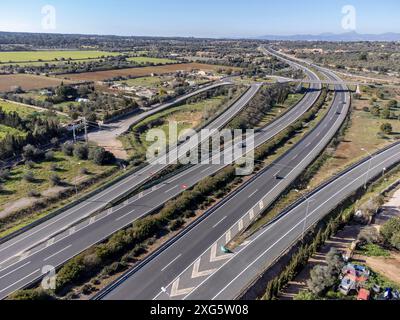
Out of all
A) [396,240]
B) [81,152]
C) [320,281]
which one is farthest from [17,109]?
[396,240]

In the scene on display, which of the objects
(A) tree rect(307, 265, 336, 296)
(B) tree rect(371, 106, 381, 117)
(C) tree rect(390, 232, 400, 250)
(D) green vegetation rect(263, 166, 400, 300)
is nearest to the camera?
(A) tree rect(307, 265, 336, 296)

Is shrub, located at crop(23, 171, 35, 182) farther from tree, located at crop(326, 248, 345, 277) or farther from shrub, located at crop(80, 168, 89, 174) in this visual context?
tree, located at crop(326, 248, 345, 277)

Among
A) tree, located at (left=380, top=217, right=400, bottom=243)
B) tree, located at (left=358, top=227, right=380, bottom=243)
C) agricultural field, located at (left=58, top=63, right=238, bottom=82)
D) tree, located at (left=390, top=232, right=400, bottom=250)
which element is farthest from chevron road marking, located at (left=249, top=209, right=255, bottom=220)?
agricultural field, located at (left=58, top=63, right=238, bottom=82)

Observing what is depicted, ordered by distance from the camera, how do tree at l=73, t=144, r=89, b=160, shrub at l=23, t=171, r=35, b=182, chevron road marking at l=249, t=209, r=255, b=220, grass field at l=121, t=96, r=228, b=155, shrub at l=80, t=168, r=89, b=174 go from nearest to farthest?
1. chevron road marking at l=249, t=209, r=255, b=220
2. shrub at l=23, t=171, r=35, b=182
3. shrub at l=80, t=168, r=89, b=174
4. tree at l=73, t=144, r=89, b=160
5. grass field at l=121, t=96, r=228, b=155

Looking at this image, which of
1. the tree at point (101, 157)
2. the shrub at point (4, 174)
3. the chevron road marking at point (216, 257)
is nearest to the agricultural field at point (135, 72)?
the tree at point (101, 157)

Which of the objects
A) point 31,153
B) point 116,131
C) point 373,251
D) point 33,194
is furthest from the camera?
point 116,131

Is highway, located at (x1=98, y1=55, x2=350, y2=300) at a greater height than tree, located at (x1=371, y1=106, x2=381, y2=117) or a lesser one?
lesser

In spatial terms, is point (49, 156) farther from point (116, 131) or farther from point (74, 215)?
point (74, 215)

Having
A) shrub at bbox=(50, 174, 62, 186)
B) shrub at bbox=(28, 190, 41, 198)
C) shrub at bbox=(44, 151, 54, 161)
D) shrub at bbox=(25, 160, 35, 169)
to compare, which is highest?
shrub at bbox=(44, 151, 54, 161)
